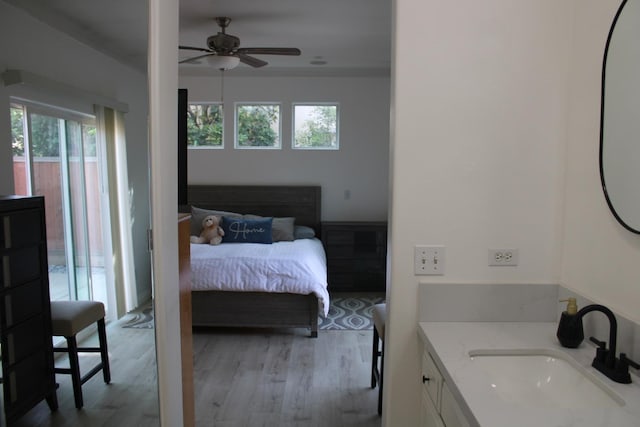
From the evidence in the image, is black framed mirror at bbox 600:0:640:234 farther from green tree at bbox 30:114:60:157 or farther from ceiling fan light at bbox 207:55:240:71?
ceiling fan light at bbox 207:55:240:71

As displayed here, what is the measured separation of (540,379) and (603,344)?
0.66 ft

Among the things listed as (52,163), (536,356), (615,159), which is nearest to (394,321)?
(536,356)

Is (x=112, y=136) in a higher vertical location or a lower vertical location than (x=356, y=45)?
lower

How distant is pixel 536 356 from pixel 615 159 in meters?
0.65

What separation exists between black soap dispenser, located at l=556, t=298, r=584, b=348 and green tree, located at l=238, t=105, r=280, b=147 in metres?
4.55

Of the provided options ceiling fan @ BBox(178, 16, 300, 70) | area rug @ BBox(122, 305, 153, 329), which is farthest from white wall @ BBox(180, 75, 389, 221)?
area rug @ BBox(122, 305, 153, 329)

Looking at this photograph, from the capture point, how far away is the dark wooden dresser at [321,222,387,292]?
4992mm

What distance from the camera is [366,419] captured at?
8.05ft

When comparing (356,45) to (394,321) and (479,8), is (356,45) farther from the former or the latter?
(394,321)

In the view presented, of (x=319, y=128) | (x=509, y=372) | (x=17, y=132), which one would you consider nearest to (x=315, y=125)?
(x=319, y=128)

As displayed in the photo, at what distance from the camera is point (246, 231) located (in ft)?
15.2

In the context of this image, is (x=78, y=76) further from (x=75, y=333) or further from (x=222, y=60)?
(x=75, y=333)

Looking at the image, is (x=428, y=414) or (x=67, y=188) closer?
(x=428, y=414)

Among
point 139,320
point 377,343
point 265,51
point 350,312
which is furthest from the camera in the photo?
point 350,312
